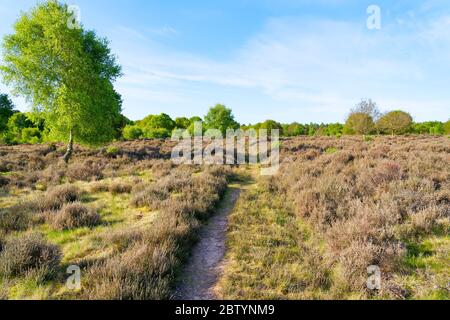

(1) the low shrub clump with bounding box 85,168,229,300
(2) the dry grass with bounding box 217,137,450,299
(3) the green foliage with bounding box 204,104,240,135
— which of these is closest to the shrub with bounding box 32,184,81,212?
(1) the low shrub clump with bounding box 85,168,229,300

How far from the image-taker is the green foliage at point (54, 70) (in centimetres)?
1675

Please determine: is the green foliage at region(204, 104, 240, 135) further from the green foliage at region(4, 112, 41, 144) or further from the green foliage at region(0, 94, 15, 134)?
the green foliage at region(0, 94, 15, 134)

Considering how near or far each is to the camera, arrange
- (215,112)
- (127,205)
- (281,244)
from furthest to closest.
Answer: (215,112)
(127,205)
(281,244)

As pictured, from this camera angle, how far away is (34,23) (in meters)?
17.4

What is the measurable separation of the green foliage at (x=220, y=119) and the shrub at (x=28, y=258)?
144 feet

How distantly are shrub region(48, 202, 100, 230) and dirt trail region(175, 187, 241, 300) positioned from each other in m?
3.23

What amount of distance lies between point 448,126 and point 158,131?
181 ft

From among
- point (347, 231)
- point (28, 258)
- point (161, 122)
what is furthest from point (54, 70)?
point (161, 122)

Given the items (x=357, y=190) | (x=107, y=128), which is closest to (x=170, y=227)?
(x=357, y=190)

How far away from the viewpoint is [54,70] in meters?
17.1

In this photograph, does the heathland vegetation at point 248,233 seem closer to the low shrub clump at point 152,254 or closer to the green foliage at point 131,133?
the low shrub clump at point 152,254

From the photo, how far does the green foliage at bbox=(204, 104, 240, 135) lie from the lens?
48.5 metres

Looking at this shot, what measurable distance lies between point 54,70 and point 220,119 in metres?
33.2
